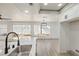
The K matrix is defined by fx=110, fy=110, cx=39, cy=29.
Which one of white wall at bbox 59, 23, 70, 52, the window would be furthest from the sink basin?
white wall at bbox 59, 23, 70, 52

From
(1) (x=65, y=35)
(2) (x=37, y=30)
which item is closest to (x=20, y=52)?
(2) (x=37, y=30)

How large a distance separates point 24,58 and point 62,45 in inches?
193

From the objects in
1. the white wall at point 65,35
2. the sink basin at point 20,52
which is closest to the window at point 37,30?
Result: the white wall at point 65,35

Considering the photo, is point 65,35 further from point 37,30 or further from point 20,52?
point 20,52

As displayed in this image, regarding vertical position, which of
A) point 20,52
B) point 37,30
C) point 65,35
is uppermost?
point 37,30

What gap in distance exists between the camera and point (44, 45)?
4.59 m

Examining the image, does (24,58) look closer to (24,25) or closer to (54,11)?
(24,25)

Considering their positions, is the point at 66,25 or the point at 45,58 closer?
the point at 45,58

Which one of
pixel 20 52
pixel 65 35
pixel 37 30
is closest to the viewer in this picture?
pixel 20 52

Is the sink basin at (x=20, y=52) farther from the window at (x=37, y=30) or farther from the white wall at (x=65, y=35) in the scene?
the white wall at (x=65, y=35)

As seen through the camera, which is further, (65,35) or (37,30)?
(65,35)

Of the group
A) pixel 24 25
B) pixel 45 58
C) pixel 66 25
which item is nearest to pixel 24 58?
pixel 45 58

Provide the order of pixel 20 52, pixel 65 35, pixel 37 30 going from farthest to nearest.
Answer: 1. pixel 65 35
2. pixel 37 30
3. pixel 20 52

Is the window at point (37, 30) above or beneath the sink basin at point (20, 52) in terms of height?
above
